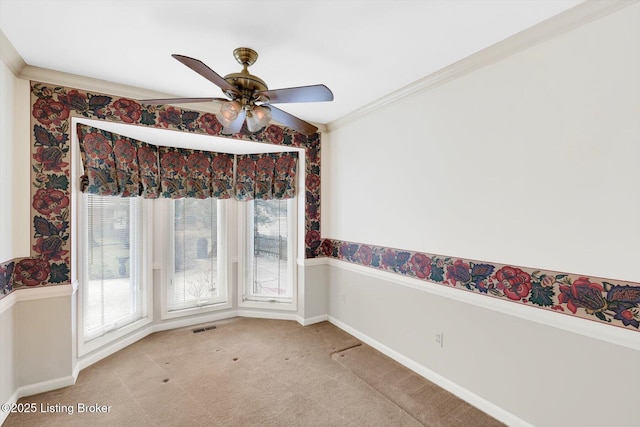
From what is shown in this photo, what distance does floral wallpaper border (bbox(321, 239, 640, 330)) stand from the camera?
61.6 inches

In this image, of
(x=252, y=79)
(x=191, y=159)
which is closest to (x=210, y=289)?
(x=191, y=159)

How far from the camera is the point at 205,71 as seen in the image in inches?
59.9

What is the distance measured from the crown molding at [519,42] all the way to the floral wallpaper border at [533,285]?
1472 millimetres

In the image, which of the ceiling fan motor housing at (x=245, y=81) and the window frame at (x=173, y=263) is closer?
the ceiling fan motor housing at (x=245, y=81)

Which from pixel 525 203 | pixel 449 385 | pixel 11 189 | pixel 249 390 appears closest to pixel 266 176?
pixel 11 189

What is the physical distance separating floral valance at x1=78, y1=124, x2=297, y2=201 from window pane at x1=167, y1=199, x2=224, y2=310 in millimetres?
252

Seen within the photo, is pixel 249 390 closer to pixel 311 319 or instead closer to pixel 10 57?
pixel 311 319

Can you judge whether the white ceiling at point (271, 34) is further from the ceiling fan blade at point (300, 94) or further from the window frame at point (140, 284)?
the window frame at point (140, 284)

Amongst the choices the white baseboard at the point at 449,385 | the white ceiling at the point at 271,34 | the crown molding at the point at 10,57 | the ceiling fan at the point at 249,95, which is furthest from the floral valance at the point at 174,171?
the white baseboard at the point at 449,385

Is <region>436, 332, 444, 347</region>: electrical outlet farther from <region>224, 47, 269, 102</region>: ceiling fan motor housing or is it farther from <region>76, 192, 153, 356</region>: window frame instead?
<region>76, 192, 153, 356</region>: window frame

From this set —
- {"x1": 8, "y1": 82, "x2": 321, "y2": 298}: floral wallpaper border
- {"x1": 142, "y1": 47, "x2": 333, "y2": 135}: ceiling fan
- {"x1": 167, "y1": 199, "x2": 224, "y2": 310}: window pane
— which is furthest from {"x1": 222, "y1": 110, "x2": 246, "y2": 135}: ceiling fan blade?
{"x1": 167, "y1": 199, "x2": 224, "y2": 310}: window pane

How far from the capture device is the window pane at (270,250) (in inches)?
158

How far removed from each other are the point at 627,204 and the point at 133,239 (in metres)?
4.26

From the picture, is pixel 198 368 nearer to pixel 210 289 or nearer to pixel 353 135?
pixel 210 289
